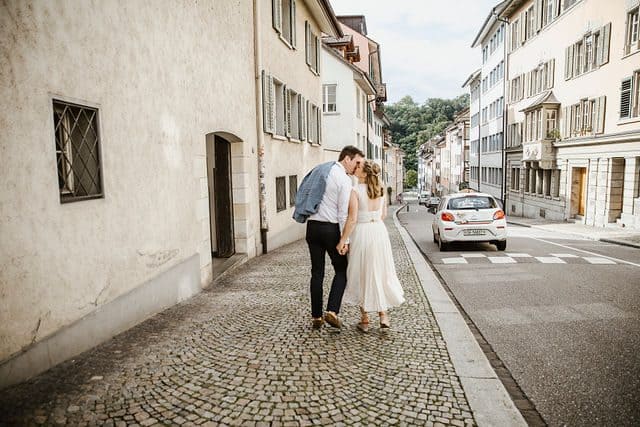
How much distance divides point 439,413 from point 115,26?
4.82 m

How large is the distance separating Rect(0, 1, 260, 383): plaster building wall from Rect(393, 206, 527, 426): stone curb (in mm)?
3420

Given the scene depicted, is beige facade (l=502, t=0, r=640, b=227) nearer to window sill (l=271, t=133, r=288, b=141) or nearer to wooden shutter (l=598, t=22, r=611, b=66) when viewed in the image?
wooden shutter (l=598, t=22, r=611, b=66)

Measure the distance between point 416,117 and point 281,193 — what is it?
377ft

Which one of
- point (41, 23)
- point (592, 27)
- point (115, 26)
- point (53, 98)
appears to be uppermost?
point (592, 27)

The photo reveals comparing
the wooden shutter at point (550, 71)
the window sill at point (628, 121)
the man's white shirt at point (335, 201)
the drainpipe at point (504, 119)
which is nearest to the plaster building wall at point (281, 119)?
the man's white shirt at point (335, 201)

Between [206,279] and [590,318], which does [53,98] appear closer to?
[206,279]

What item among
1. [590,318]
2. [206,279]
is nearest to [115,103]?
[206,279]

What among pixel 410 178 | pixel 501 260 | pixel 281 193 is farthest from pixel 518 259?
pixel 410 178

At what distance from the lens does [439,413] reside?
11.1ft

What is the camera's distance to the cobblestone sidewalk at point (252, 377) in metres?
3.31

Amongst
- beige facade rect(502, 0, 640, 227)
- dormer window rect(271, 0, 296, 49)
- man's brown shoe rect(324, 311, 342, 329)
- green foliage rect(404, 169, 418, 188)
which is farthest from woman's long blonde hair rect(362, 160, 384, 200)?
green foliage rect(404, 169, 418, 188)

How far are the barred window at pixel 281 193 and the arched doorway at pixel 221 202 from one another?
3.15 metres

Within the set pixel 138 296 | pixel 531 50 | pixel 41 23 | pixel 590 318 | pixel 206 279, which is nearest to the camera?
pixel 41 23

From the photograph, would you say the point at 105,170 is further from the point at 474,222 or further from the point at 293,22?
the point at 293,22
